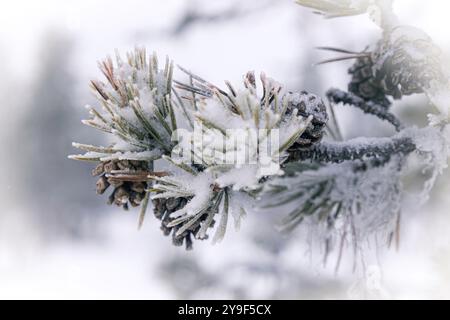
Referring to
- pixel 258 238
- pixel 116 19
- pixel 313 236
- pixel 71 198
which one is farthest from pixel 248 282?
pixel 313 236

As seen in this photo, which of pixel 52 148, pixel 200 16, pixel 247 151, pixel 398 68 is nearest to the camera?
pixel 247 151

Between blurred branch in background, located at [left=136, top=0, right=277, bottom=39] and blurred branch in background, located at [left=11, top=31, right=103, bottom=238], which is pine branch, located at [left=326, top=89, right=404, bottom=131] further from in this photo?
blurred branch in background, located at [left=11, top=31, right=103, bottom=238]

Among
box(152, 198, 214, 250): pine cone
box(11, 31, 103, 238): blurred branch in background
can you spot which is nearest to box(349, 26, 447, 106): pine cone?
box(152, 198, 214, 250): pine cone

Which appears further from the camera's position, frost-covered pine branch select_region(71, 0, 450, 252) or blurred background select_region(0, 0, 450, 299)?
blurred background select_region(0, 0, 450, 299)

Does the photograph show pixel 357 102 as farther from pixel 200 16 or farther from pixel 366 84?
pixel 200 16

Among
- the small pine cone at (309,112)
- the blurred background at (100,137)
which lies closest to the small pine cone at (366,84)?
the small pine cone at (309,112)

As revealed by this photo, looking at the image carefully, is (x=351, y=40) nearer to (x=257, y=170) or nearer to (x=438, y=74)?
(x=438, y=74)

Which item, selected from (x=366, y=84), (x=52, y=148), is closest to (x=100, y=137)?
(x=52, y=148)
